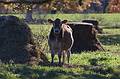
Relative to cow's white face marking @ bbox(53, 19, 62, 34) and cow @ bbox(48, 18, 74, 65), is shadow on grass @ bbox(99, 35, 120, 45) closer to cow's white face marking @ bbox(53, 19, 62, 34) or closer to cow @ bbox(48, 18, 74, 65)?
cow @ bbox(48, 18, 74, 65)

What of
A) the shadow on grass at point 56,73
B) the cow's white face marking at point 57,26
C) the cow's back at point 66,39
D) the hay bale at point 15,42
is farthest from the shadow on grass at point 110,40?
the shadow on grass at point 56,73

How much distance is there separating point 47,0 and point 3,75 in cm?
704

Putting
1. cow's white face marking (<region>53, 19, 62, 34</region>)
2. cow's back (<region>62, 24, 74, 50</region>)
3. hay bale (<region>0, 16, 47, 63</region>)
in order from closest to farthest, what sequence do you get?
cow's white face marking (<region>53, 19, 62, 34</region>) < hay bale (<region>0, 16, 47, 63</region>) < cow's back (<region>62, 24, 74, 50</region>)

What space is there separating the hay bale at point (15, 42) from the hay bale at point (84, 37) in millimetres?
7433

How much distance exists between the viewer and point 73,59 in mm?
17969

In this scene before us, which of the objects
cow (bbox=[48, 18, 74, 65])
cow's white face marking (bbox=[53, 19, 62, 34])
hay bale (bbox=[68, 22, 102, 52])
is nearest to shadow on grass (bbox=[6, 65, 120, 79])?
cow's white face marking (bbox=[53, 19, 62, 34])

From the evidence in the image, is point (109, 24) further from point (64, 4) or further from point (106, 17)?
point (64, 4)

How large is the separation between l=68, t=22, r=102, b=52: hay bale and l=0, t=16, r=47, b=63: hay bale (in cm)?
743

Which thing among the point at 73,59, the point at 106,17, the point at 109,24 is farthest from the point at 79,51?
the point at 106,17

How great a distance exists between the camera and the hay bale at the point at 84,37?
23.0 m

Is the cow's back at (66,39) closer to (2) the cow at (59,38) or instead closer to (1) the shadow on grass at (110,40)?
(2) the cow at (59,38)

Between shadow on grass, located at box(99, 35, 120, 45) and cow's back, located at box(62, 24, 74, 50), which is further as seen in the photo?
shadow on grass, located at box(99, 35, 120, 45)

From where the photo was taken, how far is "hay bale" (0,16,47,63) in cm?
1489

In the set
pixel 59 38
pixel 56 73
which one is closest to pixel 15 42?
pixel 59 38
